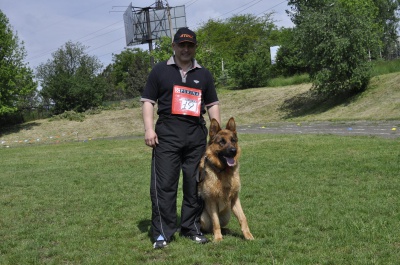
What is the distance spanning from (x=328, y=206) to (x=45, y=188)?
628 centimetres

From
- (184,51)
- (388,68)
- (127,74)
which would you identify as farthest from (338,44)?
(127,74)

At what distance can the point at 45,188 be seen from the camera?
9.24 meters

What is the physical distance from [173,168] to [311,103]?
27535mm

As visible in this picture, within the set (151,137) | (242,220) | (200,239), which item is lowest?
(200,239)

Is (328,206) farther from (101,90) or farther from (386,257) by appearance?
(101,90)

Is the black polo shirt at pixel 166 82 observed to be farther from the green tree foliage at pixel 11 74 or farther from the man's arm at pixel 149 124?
the green tree foliage at pixel 11 74

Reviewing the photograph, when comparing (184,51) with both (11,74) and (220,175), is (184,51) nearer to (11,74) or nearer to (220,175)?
(220,175)

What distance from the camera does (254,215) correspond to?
5703 millimetres

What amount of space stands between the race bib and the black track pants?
0.11 meters

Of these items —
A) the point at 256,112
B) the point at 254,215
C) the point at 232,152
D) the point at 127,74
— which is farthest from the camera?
the point at 127,74

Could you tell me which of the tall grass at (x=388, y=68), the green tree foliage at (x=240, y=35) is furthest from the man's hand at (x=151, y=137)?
the green tree foliage at (x=240, y=35)

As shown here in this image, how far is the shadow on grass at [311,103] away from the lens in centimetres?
2802

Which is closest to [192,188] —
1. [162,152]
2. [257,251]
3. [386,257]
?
[162,152]

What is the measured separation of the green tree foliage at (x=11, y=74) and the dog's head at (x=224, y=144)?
31937 mm
